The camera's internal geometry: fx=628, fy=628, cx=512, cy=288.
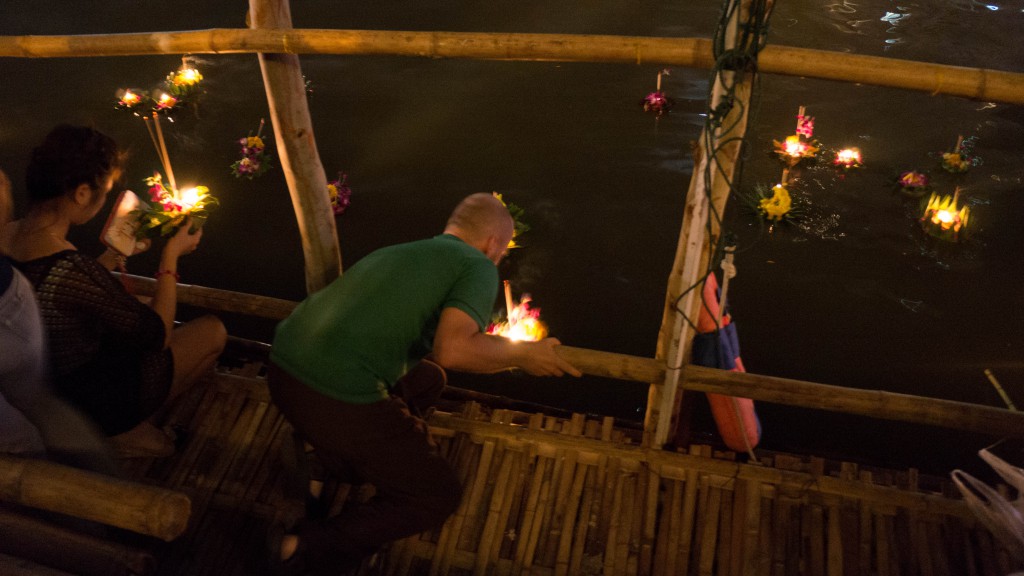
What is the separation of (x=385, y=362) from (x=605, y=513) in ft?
3.82

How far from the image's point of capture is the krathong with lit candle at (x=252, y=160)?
604 centimetres

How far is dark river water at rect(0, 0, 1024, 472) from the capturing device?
427 cm

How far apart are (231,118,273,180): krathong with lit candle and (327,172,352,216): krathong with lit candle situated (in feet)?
2.84

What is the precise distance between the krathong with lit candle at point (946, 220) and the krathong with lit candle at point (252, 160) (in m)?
6.03

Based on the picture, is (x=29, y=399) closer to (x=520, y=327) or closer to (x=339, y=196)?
(x=520, y=327)

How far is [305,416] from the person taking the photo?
2109 millimetres

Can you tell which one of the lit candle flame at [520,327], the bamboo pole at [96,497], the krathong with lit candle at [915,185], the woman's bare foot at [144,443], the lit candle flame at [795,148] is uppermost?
the lit candle flame at [795,148]

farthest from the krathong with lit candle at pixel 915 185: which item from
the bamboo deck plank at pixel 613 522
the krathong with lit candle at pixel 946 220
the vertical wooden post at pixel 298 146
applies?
the vertical wooden post at pixel 298 146

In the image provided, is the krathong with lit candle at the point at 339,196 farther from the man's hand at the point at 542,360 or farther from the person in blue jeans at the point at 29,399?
the man's hand at the point at 542,360

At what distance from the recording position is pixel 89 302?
221cm

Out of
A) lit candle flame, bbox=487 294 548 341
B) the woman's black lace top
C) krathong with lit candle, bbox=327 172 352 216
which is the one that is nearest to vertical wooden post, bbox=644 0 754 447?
lit candle flame, bbox=487 294 548 341

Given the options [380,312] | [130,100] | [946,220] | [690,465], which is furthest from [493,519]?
[130,100]

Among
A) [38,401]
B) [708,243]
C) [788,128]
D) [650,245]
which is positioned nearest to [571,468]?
[708,243]

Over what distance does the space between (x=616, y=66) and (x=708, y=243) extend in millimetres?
6519
